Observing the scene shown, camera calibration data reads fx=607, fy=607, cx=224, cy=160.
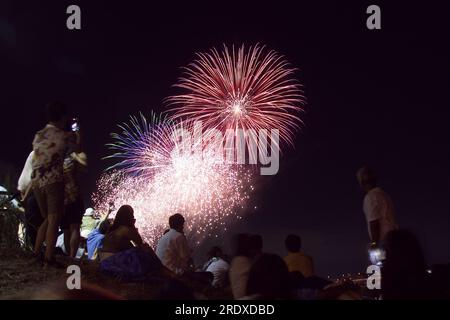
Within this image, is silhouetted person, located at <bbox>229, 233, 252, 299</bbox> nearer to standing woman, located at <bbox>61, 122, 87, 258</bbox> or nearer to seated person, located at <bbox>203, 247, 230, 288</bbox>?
seated person, located at <bbox>203, 247, 230, 288</bbox>

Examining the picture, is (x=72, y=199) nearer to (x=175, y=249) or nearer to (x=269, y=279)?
(x=175, y=249)

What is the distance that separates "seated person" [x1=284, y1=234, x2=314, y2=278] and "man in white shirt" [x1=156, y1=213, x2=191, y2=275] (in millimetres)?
1761

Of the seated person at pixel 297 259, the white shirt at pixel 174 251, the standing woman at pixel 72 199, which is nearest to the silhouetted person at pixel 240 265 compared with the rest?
the seated person at pixel 297 259

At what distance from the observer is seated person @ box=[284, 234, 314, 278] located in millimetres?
8594

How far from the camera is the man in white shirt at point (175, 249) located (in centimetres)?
952

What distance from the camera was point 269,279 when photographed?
5.62m

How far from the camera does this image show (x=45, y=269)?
27.0 feet

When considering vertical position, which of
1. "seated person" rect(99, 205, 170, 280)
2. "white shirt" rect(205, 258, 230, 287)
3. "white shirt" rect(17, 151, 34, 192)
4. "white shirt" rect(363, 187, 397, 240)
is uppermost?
"white shirt" rect(17, 151, 34, 192)

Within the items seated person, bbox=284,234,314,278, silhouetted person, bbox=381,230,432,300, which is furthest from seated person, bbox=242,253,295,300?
seated person, bbox=284,234,314,278
